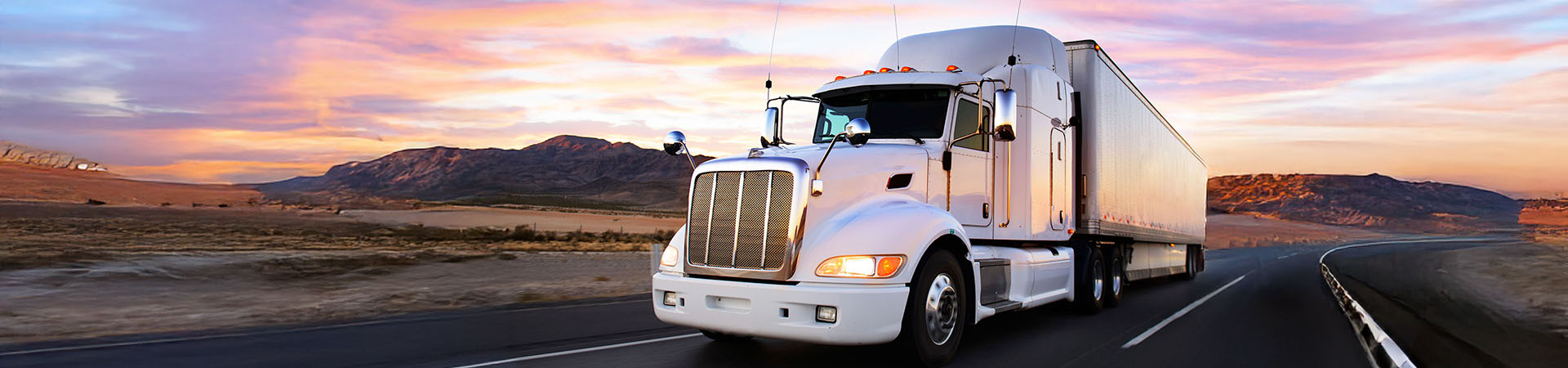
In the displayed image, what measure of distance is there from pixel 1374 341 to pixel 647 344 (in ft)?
23.7

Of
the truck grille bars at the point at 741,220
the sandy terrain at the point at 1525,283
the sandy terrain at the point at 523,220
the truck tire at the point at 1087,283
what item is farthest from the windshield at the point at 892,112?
the sandy terrain at the point at 523,220

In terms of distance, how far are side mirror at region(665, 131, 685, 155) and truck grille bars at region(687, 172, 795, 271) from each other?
61 cm

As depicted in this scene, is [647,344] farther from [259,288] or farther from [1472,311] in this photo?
[1472,311]

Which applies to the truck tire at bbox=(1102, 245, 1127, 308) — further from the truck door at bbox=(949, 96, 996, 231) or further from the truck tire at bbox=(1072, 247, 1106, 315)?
the truck door at bbox=(949, 96, 996, 231)

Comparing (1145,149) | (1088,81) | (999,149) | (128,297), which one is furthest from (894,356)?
(128,297)

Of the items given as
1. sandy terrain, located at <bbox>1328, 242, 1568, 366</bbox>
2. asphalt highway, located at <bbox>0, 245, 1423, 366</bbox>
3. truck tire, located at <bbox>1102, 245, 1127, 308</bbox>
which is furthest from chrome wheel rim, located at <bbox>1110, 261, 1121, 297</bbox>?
sandy terrain, located at <bbox>1328, 242, 1568, 366</bbox>

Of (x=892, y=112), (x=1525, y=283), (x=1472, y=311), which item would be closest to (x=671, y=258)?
(x=892, y=112)

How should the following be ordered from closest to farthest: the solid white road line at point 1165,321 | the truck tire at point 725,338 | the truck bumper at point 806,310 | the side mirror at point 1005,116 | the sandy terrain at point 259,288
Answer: the truck bumper at point 806,310, the side mirror at point 1005,116, the truck tire at point 725,338, the solid white road line at point 1165,321, the sandy terrain at point 259,288

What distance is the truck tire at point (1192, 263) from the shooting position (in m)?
21.5

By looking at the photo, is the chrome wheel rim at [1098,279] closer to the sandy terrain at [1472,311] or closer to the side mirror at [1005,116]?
the sandy terrain at [1472,311]

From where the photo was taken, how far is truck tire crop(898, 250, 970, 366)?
653 centimetres

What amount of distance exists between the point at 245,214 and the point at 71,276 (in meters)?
44.9

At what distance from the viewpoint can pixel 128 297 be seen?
13.6 meters

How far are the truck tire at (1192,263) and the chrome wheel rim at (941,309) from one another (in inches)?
631
